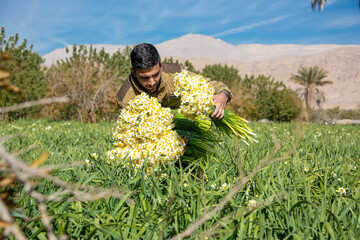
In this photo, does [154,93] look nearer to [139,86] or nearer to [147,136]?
[139,86]

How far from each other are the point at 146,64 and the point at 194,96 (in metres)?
0.73

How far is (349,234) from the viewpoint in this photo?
160 centimetres

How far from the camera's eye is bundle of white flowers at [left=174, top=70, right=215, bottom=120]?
2.53 metres

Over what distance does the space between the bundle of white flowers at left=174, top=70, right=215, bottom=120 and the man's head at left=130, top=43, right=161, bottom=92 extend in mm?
481

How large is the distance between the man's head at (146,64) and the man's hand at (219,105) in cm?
75

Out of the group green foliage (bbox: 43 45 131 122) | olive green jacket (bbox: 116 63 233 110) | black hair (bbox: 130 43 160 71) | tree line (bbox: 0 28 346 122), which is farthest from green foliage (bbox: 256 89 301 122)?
black hair (bbox: 130 43 160 71)

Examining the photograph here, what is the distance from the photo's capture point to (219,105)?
8.98 feet

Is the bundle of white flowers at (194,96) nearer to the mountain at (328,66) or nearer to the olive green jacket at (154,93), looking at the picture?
the olive green jacket at (154,93)

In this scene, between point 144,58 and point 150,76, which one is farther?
point 150,76

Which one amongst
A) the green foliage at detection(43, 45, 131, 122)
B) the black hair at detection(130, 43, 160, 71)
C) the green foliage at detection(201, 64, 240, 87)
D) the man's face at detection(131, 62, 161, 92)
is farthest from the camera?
the green foliage at detection(201, 64, 240, 87)

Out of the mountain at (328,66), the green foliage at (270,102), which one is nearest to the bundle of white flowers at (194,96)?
the green foliage at (270,102)

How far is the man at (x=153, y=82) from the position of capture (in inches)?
117

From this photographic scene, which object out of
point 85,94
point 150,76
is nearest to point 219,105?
point 150,76

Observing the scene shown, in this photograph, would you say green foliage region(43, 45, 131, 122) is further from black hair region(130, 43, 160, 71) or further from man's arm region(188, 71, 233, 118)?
man's arm region(188, 71, 233, 118)
